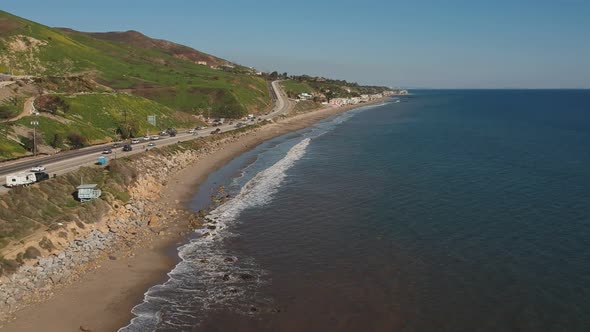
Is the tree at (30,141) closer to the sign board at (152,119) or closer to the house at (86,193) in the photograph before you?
the house at (86,193)

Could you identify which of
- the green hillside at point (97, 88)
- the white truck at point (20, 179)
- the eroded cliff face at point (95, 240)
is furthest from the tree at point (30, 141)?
the white truck at point (20, 179)

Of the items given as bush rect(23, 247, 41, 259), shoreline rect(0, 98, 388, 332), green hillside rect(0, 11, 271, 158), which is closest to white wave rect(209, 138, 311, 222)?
shoreline rect(0, 98, 388, 332)

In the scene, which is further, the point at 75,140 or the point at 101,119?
the point at 101,119

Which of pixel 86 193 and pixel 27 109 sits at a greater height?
pixel 27 109

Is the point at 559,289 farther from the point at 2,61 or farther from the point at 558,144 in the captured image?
the point at 2,61

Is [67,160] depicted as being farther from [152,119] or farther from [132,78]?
[132,78]

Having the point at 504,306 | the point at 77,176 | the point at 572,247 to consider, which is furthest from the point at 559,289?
the point at 77,176

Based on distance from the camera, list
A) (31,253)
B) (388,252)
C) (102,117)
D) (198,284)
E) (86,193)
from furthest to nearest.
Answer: (102,117)
(86,193)
(388,252)
(198,284)
(31,253)

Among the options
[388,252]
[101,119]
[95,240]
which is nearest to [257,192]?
[95,240]
